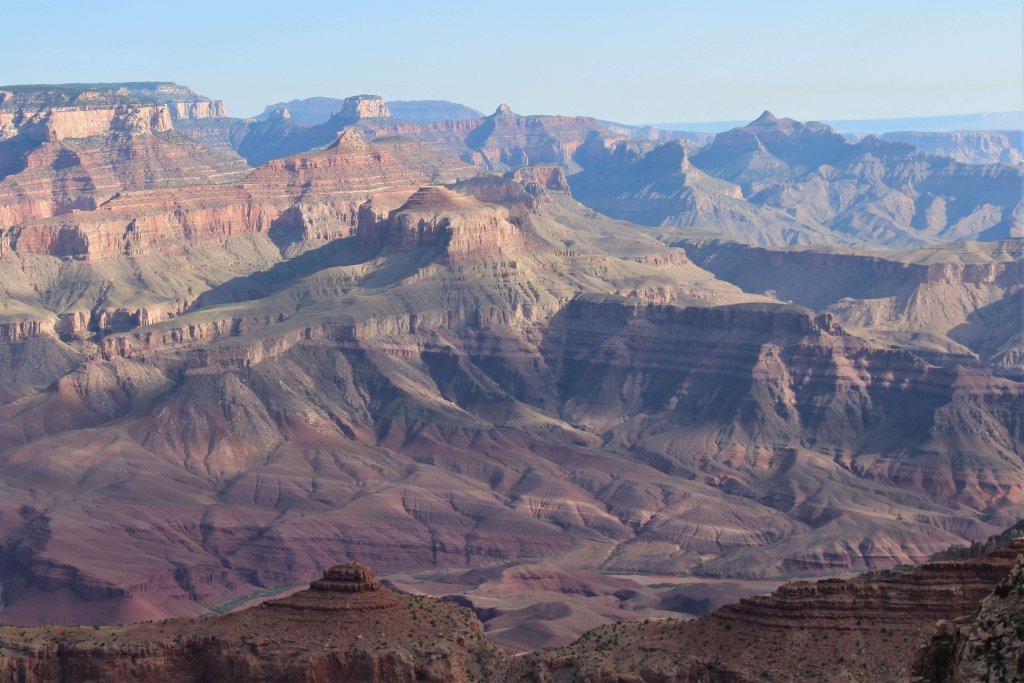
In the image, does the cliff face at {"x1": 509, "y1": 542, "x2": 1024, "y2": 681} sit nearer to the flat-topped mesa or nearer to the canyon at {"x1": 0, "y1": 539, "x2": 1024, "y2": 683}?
the canyon at {"x1": 0, "y1": 539, "x2": 1024, "y2": 683}

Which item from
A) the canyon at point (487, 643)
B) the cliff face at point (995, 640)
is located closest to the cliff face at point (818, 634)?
the canyon at point (487, 643)

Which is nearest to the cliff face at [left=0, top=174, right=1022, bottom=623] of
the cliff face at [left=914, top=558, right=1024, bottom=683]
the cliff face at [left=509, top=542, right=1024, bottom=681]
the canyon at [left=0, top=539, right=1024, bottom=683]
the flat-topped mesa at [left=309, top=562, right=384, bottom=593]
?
the canyon at [left=0, top=539, right=1024, bottom=683]

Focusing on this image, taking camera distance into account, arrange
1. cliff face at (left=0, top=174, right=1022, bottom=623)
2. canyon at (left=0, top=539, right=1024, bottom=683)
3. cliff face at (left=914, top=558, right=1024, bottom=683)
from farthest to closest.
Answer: cliff face at (left=0, top=174, right=1022, bottom=623) < canyon at (left=0, top=539, right=1024, bottom=683) < cliff face at (left=914, top=558, right=1024, bottom=683)

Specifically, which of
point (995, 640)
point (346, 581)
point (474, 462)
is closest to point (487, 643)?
point (346, 581)

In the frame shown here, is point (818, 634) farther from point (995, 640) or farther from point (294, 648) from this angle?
point (995, 640)

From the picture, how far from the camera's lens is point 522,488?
167250 millimetres

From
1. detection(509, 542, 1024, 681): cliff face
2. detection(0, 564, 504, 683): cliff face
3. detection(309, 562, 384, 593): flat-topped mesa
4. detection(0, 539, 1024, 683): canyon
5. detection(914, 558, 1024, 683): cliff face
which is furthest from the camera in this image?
detection(309, 562, 384, 593): flat-topped mesa

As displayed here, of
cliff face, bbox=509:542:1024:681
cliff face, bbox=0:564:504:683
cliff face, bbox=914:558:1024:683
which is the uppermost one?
cliff face, bbox=914:558:1024:683

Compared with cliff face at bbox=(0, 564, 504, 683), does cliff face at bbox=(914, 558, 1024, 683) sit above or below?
above

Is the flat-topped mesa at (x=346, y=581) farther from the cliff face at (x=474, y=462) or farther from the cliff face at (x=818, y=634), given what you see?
the cliff face at (x=474, y=462)

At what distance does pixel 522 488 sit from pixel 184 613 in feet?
143

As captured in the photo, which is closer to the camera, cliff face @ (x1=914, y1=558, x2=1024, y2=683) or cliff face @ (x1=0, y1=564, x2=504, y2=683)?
cliff face @ (x1=914, y1=558, x2=1024, y2=683)

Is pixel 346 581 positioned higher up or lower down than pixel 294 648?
higher up

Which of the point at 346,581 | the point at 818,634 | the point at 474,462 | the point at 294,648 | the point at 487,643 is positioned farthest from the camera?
the point at 474,462
